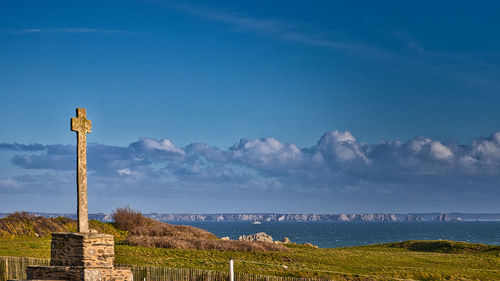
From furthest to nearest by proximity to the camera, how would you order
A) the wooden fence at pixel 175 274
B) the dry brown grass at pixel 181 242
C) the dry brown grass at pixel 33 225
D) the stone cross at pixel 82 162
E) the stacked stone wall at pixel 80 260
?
the dry brown grass at pixel 33 225
the dry brown grass at pixel 181 242
the wooden fence at pixel 175 274
the stone cross at pixel 82 162
the stacked stone wall at pixel 80 260

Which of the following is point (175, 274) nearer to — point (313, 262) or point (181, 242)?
point (313, 262)

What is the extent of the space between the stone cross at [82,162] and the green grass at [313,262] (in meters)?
8.86

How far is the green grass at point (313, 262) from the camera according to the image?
30.0 metres

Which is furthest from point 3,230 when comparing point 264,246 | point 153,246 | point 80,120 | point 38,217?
point 80,120

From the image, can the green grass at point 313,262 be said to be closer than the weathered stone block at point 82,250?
No

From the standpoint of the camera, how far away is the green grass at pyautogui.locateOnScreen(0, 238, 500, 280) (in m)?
30.0

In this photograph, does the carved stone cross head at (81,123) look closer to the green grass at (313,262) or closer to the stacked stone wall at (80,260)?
the stacked stone wall at (80,260)

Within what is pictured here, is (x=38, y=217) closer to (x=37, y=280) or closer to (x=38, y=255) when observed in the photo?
(x=38, y=255)

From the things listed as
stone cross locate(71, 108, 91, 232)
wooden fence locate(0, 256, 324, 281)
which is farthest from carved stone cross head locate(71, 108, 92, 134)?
wooden fence locate(0, 256, 324, 281)

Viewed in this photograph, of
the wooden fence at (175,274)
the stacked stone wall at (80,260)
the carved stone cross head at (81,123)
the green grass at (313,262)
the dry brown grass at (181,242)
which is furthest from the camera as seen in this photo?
the dry brown grass at (181,242)

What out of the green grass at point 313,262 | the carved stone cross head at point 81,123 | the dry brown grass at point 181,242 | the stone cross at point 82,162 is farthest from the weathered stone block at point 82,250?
the dry brown grass at point 181,242

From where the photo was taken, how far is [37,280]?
1952 cm

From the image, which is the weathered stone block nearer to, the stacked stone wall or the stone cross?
the stacked stone wall

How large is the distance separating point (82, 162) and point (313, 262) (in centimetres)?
1724
